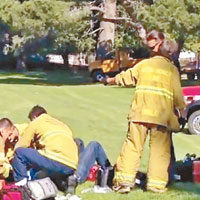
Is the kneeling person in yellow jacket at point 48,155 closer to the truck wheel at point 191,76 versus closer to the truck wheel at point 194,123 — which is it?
the truck wheel at point 194,123

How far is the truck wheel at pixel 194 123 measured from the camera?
1426 cm

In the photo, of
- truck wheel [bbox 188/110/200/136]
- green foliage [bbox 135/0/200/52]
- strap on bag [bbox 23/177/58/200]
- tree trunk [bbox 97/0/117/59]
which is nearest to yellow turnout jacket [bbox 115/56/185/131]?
strap on bag [bbox 23/177/58/200]

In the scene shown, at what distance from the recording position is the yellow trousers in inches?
302

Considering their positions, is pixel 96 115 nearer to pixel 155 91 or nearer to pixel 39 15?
pixel 155 91

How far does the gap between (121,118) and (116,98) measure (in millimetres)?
6930

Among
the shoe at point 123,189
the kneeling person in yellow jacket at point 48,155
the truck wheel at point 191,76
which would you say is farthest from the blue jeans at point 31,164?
the truck wheel at point 191,76

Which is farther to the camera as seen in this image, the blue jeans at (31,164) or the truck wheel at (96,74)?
the truck wheel at (96,74)

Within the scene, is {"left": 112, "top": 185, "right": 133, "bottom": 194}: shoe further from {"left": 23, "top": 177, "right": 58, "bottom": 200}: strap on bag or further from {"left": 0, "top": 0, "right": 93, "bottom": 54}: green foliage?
{"left": 0, "top": 0, "right": 93, "bottom": 54}: green foliage

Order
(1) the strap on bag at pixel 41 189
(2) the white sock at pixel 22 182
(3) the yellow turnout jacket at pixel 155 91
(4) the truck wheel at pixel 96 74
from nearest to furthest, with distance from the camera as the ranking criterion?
(1) the strap on bag at pixel 41 189
(2) the white sock at pixel 22 182
(3) the yellow turnout jacket at pixel 155 91
(4) the truck wheel at pixel 96 74

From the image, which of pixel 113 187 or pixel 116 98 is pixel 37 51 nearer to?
pixel 116 98

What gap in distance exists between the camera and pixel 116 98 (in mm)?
25109

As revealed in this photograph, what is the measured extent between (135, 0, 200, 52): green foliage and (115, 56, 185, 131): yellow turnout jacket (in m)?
20.2

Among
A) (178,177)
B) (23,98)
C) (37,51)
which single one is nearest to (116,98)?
(23,98)

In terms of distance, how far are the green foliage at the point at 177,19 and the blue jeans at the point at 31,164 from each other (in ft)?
68.2
